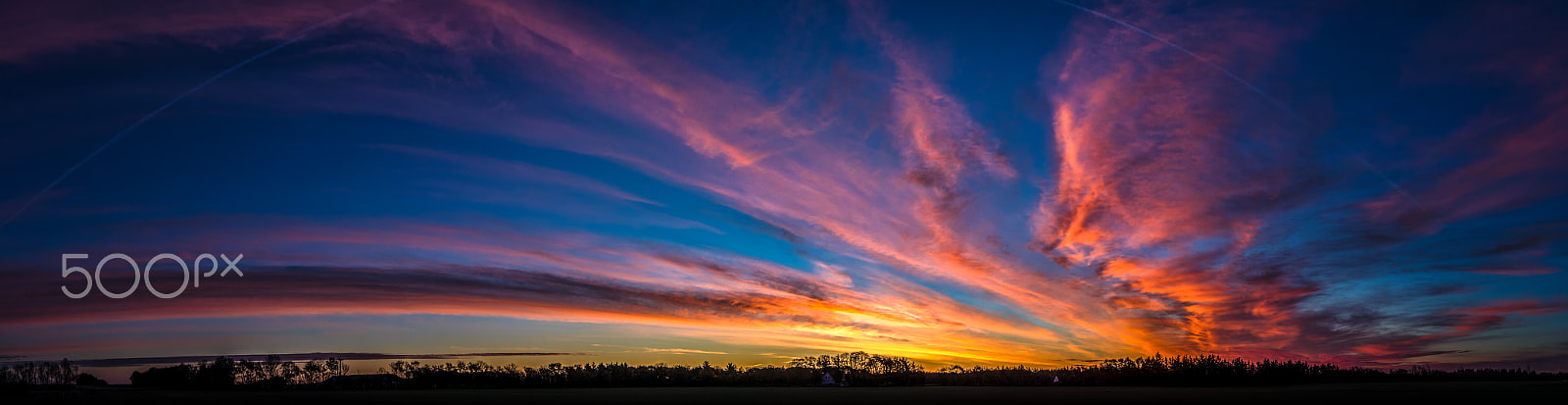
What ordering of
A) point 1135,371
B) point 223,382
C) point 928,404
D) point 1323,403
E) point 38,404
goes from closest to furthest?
point 1323,403, point 928,404, point 38,404, point 1135,371, point 223,382

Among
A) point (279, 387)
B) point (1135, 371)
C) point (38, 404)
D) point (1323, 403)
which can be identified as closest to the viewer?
point (1323, 403)

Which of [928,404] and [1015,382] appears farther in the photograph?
[1015,382]

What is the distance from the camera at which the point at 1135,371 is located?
4234 cm

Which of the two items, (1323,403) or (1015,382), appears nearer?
(1323,403)

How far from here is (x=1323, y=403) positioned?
18609 mm

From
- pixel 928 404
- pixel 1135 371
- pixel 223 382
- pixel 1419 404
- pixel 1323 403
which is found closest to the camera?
pixel 1419 404

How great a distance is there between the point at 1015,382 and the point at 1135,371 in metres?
9.07

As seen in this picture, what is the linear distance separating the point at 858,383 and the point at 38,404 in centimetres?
4116

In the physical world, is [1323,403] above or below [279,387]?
above

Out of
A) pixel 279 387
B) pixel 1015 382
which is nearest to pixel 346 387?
pixel 279 387

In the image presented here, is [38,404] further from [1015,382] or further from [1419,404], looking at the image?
[1015,382]

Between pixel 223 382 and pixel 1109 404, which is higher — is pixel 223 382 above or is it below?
below

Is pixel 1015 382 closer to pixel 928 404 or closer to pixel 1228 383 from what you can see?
pixel 1228 383

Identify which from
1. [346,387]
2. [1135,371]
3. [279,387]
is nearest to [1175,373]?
[1135,371]
